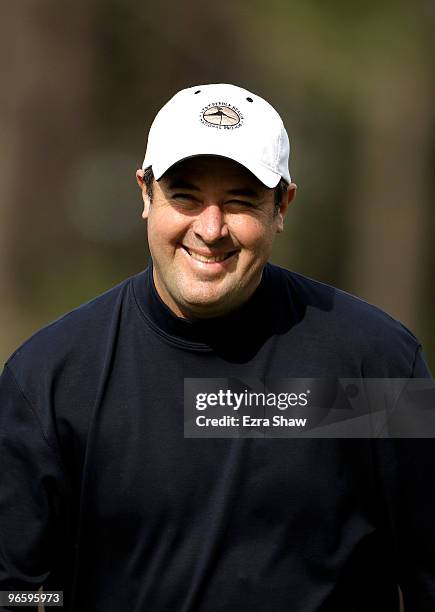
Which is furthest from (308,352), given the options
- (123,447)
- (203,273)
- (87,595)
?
(87,595)

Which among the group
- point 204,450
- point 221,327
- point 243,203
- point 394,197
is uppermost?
point 394,197

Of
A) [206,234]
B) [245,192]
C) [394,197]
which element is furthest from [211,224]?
[394,197]

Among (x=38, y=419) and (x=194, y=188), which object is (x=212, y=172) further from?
(x=38, y=419)

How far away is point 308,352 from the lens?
2.95m

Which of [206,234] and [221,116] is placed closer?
[206,234]

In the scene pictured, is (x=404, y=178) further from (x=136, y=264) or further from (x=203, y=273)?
(x=203, y=273)

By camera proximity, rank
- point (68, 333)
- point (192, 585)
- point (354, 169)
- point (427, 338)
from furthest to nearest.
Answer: point (354, 169), point (427, 338), point (68, 333), point (192, 585)

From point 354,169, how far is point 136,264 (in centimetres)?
295

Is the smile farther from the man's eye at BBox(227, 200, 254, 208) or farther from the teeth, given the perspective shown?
the man's eye at BBox(227, 200, 254, 208)

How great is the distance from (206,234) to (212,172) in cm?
17

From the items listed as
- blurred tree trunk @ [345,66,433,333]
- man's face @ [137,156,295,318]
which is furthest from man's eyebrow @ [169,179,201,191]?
blurred tree trunk @ [345,66,433,333]

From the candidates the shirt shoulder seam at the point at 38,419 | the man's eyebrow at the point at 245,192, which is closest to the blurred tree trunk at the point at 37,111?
the shirt shoulder seam at the point at 38,419

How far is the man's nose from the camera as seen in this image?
9.29 ft

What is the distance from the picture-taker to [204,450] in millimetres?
2850
